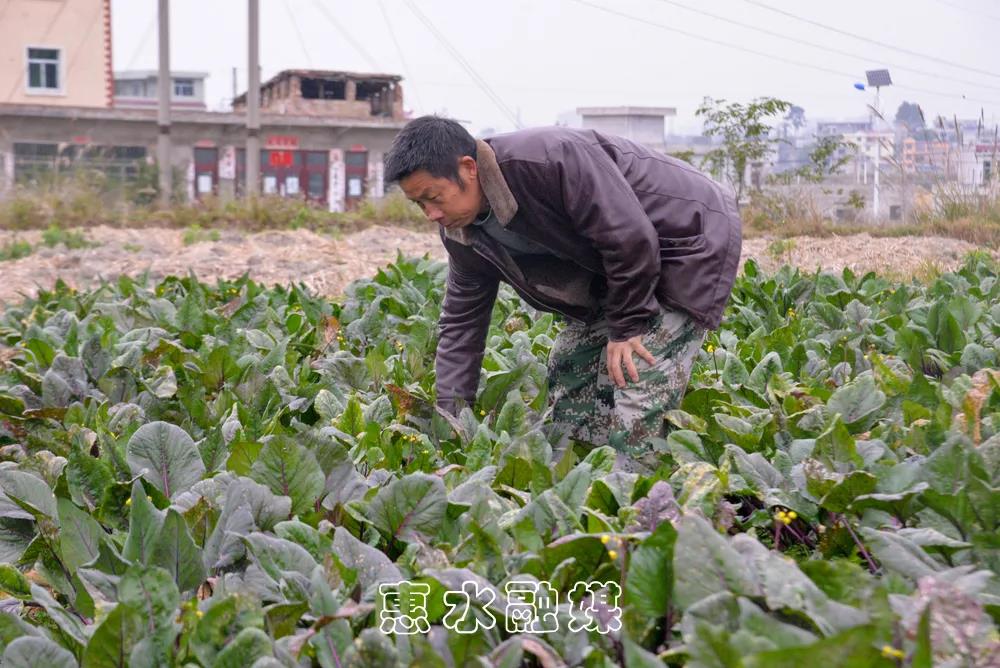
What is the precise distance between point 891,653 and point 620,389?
234 cm

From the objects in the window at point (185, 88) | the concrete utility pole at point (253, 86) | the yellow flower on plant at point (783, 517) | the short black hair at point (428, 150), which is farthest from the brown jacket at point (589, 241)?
the window at point (185, 88)

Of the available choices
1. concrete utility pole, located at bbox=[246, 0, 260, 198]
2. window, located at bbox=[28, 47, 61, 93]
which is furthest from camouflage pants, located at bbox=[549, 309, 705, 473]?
window, located at bbox=[28, 47, 61, 93]

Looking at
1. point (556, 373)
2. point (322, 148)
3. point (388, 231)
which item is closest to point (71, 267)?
point (388, 231)

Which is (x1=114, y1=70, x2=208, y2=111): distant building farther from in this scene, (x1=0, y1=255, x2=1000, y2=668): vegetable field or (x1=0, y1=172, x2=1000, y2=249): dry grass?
(x1=0, y1=255, x2=1000, y2=668): vegetable field

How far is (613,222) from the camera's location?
3.56 meters

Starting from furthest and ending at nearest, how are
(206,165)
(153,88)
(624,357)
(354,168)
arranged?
(153,88) → (354,168) → (206,165) → (624,357)

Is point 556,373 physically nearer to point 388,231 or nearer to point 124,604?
point 124,604

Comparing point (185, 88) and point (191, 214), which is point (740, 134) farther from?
point (185, 88)

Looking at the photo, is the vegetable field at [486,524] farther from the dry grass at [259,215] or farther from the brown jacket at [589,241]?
the dry grass at [259,215]

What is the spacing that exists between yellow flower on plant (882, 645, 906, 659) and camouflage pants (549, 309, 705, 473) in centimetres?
169

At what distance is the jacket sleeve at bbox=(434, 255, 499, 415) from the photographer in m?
4.04

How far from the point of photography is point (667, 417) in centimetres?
340

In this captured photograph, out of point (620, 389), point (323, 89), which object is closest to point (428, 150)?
point (620, 389)

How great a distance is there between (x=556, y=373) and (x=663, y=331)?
68cm
